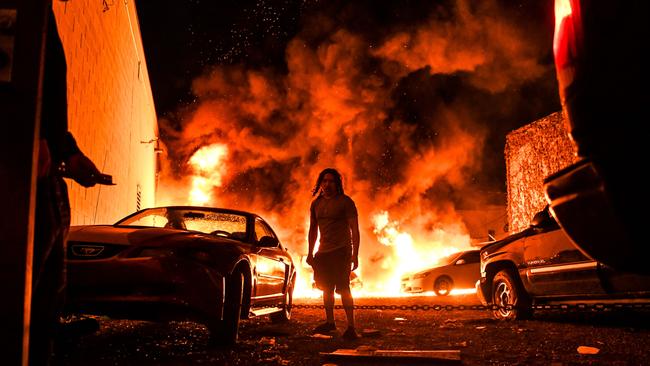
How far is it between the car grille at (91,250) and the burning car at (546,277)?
133 inches

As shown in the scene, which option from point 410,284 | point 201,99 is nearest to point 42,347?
point 410,284

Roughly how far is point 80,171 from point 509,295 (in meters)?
6.48

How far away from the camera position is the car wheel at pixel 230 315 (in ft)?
15.7

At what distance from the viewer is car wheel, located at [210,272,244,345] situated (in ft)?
15.7

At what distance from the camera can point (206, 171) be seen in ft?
71.0

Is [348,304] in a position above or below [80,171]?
below

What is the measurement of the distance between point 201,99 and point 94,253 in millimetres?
19340

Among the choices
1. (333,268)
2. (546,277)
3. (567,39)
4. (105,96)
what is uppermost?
(105,96)

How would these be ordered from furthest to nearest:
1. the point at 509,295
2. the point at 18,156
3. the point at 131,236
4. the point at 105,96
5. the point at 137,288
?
the point at 105,96
the point at 509,295
the point at 131,236
the point at 137,288
the point at 18,156

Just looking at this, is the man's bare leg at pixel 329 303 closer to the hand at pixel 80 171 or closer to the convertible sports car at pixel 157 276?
the convertible sports car at pixel 157 276

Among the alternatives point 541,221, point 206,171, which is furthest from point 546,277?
point 206,171

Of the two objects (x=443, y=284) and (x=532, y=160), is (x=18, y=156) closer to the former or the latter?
(x=443, y=284)

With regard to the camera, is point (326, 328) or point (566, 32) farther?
point (326, 328)

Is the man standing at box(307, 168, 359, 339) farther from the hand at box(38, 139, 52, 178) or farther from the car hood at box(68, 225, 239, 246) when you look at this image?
the hand at box(38, 139, 52, 178)
